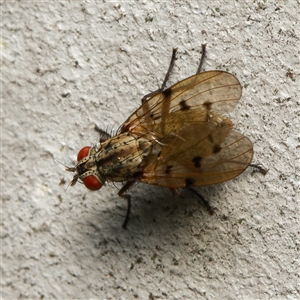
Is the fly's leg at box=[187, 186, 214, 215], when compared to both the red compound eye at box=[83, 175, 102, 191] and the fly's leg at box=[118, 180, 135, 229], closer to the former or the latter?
the fly's leg at box=[118, 180, 135, 229]

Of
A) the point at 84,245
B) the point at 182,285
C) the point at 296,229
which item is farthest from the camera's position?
the point at 84,245

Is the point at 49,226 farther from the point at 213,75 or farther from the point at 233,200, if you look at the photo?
the point at 213,75

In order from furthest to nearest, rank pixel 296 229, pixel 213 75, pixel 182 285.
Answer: pixel 182 285, pixel 296 229, pixel 213 75

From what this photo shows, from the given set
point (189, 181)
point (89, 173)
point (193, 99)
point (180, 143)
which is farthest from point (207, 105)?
point (89, 173)

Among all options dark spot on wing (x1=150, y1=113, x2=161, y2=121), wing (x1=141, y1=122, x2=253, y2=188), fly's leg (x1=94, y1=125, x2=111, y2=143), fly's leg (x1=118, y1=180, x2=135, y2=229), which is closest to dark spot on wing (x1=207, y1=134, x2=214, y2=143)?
wing (x1=141, y1=122, x2=253, y2=188)

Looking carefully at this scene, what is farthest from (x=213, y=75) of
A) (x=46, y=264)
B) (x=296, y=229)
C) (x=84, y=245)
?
(x=46, y=264)

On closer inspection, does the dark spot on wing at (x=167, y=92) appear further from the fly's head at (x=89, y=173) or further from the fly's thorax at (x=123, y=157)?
the fly's head at (x=89, y=173)

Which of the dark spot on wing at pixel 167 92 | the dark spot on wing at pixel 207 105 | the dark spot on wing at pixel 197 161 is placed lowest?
the dark spot on wing at pixel 197 161

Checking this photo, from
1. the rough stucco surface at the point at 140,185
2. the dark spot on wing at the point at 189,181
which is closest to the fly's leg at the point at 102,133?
the rough stucco surface at the point at 140,185
